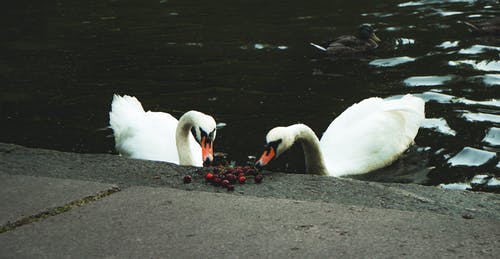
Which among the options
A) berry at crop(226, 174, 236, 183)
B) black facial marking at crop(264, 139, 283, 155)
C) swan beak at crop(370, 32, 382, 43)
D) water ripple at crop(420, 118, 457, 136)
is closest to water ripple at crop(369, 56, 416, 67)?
swan beak at crop(370, 32, 382, 43)

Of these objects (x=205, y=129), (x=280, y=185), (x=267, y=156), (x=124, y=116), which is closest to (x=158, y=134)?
(x=124, y=116)

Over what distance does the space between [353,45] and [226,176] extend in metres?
7.76

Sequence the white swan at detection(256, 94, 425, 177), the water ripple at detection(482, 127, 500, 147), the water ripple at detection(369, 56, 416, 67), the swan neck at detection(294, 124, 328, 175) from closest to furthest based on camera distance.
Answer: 1. the swan neck at detection(294, 124, 328, 175)
2. the white swan at detection(256, 94, 425, 177)
3. the water ripple at detection(482, 127, 500, 147)
4. the water ripple at detection(369, 56, 416, 67)

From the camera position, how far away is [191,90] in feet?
31.3

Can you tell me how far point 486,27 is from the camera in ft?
39.4

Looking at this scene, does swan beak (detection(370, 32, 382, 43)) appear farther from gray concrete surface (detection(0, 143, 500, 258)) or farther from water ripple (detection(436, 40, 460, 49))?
gray concrete surface (detection(0, 143, 500, 258))

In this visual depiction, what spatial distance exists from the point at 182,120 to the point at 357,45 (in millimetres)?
5332

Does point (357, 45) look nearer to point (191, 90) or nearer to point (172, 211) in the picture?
point (191, 90)

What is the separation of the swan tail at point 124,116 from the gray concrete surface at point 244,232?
4.13 meters

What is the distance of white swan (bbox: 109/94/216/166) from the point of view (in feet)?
20.5

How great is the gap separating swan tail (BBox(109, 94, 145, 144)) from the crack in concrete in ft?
12.8

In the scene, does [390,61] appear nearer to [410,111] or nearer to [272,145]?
[410,111]

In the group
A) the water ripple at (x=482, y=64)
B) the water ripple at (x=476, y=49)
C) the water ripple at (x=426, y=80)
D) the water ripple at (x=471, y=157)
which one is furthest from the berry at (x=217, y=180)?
the water ripple at (x=476, y=49)

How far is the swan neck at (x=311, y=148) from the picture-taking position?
6.21 metres
